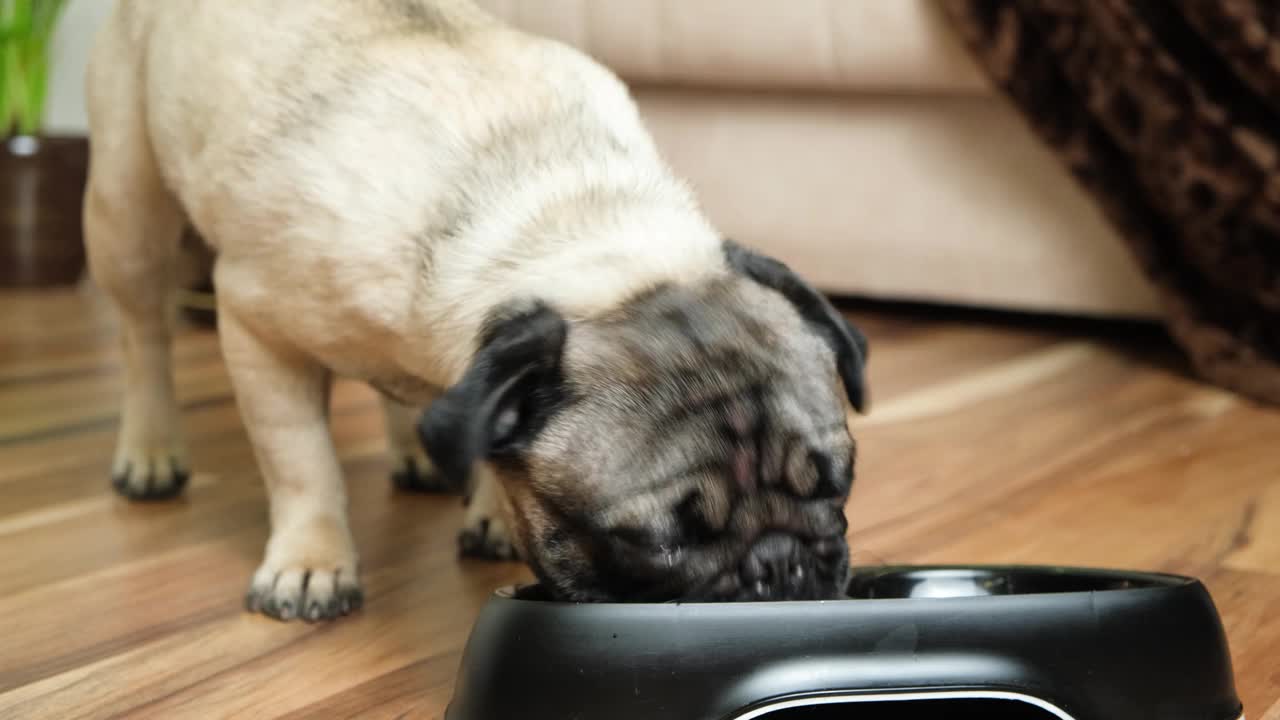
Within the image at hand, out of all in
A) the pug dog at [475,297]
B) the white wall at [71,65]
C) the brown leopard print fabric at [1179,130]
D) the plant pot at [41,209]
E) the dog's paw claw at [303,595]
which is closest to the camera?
the pug dog at [475,297]

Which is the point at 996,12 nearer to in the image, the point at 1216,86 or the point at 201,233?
the point at 1216,86

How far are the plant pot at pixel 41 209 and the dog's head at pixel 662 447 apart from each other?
13.3ft

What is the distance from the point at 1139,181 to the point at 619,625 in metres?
2.62

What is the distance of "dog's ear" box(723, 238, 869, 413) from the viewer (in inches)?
65.2

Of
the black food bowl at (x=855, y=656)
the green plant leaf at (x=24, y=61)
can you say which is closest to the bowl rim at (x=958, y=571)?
the black food bowl at (x=855, y=656)

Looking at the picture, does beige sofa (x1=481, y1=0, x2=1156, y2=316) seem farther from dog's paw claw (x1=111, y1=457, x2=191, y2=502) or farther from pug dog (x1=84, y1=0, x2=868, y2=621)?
dog's paw claw (x1=111, y1=457, x2=191, y2=502)

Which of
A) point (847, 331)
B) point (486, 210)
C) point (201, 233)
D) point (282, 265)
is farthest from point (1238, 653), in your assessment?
point (201, 233)

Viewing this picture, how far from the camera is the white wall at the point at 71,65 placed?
569 centimetres

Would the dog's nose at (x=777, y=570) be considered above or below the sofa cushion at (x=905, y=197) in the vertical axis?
above

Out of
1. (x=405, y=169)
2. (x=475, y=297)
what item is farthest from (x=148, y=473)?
(x=475, y=297)

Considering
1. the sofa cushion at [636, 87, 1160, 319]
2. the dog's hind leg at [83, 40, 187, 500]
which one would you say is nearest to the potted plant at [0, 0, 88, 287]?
the sofa cushion at [636, 87, 1160, 319]

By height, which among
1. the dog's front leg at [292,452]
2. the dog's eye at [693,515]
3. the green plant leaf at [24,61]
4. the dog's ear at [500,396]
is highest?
the dog's ear at [500,396]

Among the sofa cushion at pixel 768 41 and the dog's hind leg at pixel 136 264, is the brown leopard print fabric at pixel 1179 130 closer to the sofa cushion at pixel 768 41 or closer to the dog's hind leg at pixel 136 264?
the sofa cushion at pixel 768 41

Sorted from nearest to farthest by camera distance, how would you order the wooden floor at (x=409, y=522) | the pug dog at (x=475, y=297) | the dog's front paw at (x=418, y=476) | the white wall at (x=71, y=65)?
the pug dog at (x=475, y=297)
the wooden floor at (x=409, y=522)
the dog's front paw at (x=418, y=476)
the white wall at (x=71, y=65)
